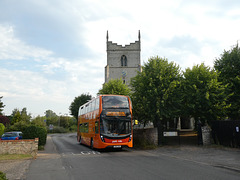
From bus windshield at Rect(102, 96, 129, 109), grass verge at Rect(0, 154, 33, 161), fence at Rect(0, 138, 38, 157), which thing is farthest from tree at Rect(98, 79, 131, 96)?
grass verge at Rect(0, 154, 33, 161)

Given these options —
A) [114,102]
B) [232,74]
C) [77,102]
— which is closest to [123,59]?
[77,102]

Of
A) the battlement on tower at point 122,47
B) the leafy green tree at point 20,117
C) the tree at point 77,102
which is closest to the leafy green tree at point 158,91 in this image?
the leafy green tree at point 20,117

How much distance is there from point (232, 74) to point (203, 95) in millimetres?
5895

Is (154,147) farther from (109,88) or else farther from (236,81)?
(109,88)

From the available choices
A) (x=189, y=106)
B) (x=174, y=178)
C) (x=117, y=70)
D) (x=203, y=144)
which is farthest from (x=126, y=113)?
(x=117, y=70)

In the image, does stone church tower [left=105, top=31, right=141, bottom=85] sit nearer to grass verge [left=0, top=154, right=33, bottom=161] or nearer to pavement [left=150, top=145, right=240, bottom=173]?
pavement [left=150, top=145, right=240, bottom=173]

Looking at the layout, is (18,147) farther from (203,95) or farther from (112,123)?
(203,95)

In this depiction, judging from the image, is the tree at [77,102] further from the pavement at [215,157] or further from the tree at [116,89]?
the pavement at [215,157]

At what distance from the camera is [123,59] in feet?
204

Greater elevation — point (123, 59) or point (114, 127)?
point (123, 59)

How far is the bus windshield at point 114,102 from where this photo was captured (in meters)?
17.1

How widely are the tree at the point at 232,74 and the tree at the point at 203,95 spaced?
229 centimetres

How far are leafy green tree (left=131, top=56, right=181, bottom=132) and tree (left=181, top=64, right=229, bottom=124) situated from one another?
912mm

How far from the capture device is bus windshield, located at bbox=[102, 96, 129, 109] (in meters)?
17.1
